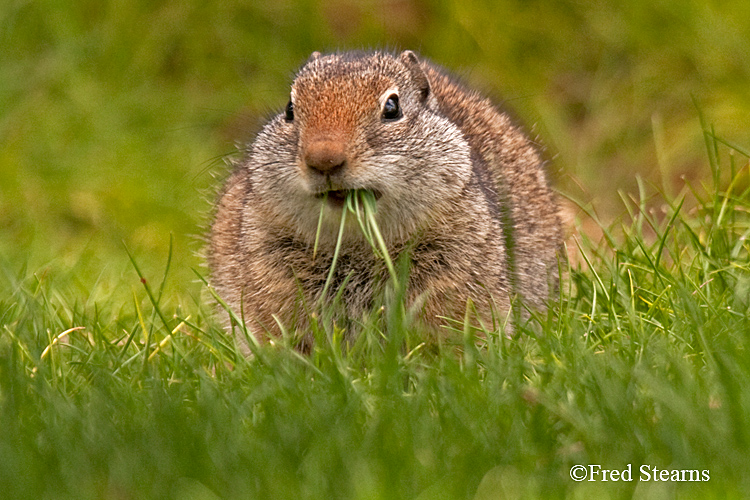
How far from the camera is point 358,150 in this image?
3.75 meters

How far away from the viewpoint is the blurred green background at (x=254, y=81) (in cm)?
776

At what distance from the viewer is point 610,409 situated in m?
2.78

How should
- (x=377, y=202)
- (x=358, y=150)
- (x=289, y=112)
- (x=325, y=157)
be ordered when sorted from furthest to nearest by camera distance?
1. (x=289, y=112)
2. (x=377, y=202)
3. (x=358, y=150)
4. (x=325, y=157)

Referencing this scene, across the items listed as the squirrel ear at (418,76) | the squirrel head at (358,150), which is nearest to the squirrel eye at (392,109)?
the squirrel head at (358,150)

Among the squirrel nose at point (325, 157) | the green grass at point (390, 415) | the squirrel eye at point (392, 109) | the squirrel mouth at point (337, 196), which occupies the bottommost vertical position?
the green grass at point (390, 415)

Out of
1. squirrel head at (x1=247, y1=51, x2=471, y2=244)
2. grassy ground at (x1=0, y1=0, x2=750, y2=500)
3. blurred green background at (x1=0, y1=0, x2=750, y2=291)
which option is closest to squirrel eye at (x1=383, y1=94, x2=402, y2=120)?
squirrel head at (x1=247, y1=51, x2=471, y2=244)

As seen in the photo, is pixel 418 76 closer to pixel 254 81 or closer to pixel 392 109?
pixel 392 109

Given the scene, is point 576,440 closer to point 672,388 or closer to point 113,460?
point 672,388

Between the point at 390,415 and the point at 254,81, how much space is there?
6.61m

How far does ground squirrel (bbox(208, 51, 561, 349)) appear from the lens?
3.84 metres

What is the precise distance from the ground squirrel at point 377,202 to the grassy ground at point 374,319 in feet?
0.85

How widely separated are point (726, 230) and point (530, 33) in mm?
4652

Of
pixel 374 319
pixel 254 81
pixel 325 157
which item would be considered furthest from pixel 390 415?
pixel 254 81

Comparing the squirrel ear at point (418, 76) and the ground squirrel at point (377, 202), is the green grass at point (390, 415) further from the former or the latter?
the squirrel ear at point (418, 76)
